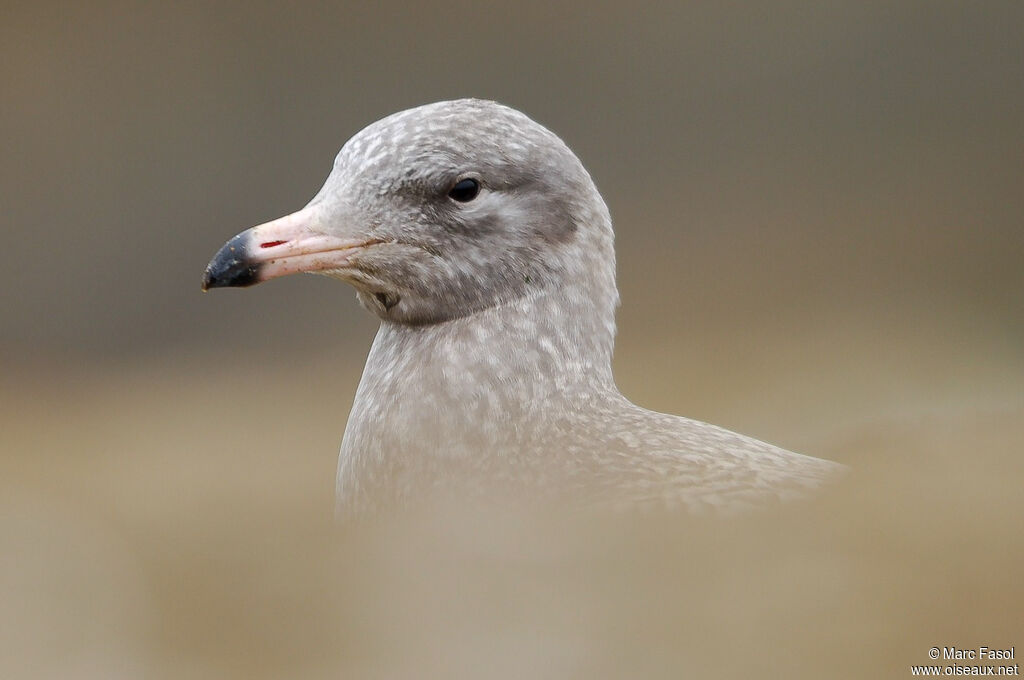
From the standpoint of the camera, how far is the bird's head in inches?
123

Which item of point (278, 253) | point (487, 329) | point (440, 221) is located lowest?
point (487, 329)

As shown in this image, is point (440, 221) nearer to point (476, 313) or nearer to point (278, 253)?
point (476, 313)

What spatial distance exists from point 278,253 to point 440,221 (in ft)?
1.19

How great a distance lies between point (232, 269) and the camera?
3.02m

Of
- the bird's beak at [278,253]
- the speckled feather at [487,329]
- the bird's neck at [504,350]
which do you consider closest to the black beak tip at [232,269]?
the bird's beak at [278,253]

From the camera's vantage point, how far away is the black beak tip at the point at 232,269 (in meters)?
3.01

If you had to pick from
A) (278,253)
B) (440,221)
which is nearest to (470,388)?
(440,221)

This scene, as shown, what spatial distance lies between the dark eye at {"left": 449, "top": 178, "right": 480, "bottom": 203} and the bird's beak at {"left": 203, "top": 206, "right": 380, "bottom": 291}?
0.68 ft

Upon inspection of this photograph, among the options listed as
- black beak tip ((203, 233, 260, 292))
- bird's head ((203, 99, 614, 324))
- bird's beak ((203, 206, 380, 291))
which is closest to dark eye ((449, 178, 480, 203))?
bird's head ((203, 99, 614, 324))

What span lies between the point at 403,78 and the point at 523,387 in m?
7.06

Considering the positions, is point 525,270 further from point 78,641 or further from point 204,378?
point 204,378

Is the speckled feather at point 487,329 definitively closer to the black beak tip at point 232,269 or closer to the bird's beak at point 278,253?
the bird's beak at point 278,253

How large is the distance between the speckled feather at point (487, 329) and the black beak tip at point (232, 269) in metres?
0.20

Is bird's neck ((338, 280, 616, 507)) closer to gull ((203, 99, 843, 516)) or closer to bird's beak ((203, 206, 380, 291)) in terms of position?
gull ((203, 99, 843, 516))
